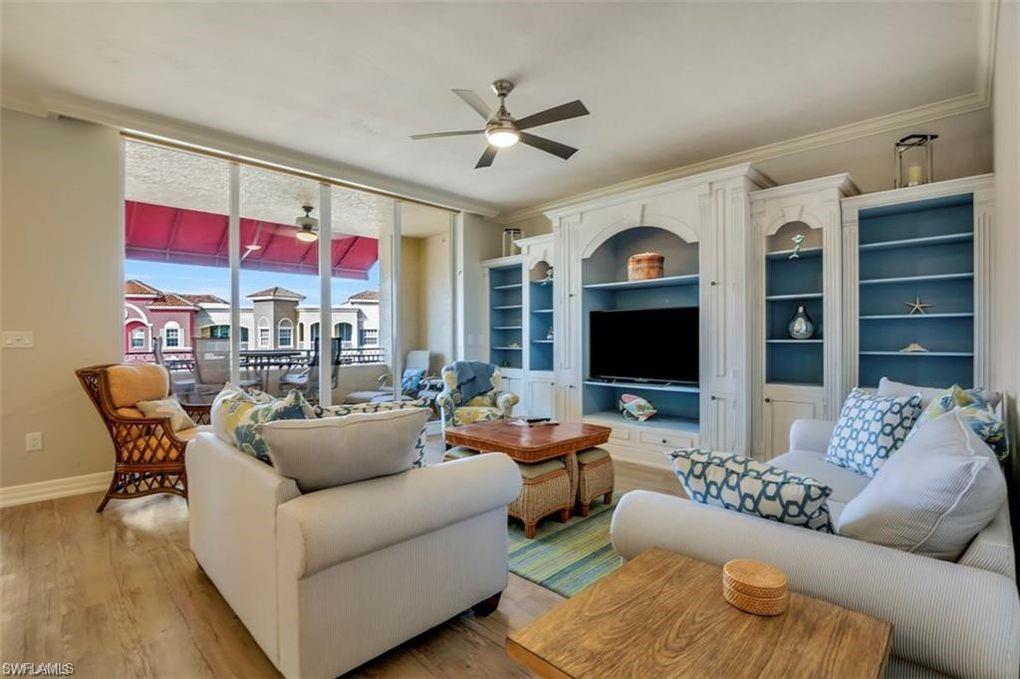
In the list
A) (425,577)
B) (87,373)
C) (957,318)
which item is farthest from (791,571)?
(87,373)

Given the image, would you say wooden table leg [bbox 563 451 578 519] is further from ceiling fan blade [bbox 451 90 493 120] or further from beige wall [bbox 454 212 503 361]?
beige wall [bbox 454 212 503 361]

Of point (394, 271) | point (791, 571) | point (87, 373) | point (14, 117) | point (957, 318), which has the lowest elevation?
point (791, 571)

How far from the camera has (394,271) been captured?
545cm

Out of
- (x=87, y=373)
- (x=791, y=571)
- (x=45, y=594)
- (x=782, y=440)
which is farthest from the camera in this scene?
(x=782, y=440)

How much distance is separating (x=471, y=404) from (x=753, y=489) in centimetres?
328

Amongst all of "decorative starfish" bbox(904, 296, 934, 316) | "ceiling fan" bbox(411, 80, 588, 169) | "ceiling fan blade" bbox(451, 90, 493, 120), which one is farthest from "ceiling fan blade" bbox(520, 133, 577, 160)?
"decorative starfish" bbox(904, 296, 934, 316)

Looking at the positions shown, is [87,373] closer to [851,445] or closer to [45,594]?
[45,594]

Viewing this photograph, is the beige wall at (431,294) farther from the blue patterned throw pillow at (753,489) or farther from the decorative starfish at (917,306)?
the blue patterned throw pillow at (753,489)

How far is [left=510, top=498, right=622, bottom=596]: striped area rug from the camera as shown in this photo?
7.50 ft

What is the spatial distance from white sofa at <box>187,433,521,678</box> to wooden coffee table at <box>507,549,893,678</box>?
0.73m

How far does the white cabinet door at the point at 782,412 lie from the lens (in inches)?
145

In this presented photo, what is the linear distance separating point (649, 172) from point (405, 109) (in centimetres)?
255

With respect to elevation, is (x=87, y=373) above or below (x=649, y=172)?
below

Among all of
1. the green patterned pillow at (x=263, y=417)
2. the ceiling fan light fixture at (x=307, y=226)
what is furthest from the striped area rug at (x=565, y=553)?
the ceiling fan light fixture at (x=307, y=226)
